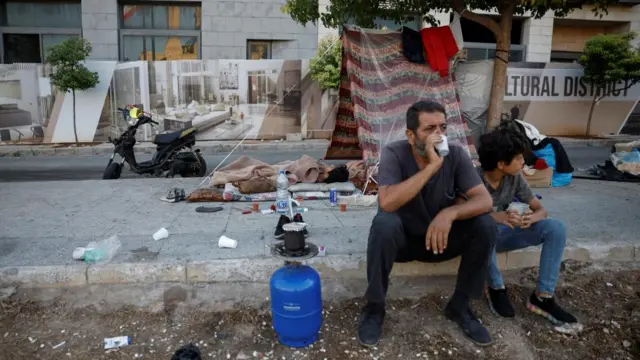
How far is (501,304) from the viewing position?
130 inches

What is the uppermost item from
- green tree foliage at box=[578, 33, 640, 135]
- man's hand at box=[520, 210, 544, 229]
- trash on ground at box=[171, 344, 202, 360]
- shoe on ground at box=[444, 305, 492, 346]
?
green tree foliage at box=[578, 33, 640, 135]

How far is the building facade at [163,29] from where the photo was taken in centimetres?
1727

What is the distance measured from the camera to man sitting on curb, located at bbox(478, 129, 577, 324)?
320 cm

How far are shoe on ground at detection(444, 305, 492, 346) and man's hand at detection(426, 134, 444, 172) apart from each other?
1.00 m

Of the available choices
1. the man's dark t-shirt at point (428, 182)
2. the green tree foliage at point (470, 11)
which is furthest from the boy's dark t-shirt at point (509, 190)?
the green tree foliage at point (470, 11)

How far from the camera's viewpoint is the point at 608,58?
14156 millimetres

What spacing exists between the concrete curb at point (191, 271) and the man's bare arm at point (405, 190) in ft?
2.89

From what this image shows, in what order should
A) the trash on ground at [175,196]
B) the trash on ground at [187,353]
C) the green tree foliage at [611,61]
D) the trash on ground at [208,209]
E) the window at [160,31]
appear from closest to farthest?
the trash on ground at [187,353] → the trash on ground at [208,209] → the trash on ground at [175,196] → the green tree foliage at [611,61] → the window at [160,31]

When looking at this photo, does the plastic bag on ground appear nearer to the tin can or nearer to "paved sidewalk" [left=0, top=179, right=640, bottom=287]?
"paved sidewalk" [left=0, top=179, right=640, bottom=287]

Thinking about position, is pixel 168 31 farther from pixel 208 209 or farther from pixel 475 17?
pixel 208 209

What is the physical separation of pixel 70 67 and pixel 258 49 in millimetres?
6872

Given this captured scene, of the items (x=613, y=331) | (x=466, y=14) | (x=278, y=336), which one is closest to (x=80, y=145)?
(x=466, y=14)

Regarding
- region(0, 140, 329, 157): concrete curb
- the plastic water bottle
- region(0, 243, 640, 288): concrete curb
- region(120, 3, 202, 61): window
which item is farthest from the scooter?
region(120, 3, 202, 61): window

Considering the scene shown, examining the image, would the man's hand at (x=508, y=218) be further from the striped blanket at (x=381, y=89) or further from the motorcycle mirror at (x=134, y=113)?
the motorcycle mirror at (x=134, y=113)
